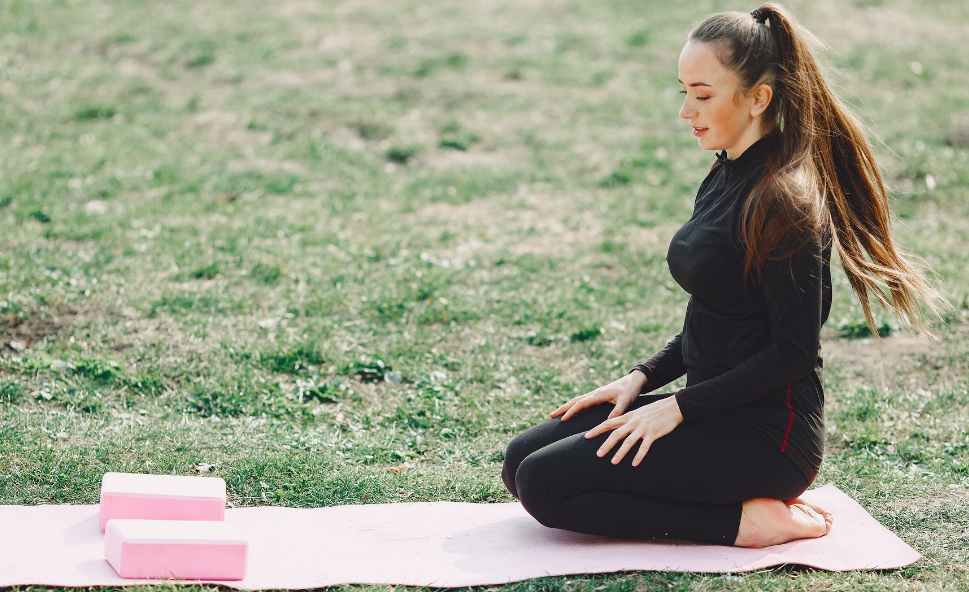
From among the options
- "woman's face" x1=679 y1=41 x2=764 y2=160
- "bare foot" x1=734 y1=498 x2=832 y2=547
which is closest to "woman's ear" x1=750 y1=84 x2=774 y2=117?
"woman's face" x1=679 y1=41 x2=764 y2=160

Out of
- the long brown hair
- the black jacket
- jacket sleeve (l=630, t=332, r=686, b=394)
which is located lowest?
jacket sleeve (l=630, t=332, r=686, b=394)

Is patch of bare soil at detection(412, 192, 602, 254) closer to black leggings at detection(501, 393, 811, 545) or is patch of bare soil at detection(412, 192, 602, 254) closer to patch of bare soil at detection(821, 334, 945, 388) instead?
patch of bare soil at detection(821, 334, 945, 388)

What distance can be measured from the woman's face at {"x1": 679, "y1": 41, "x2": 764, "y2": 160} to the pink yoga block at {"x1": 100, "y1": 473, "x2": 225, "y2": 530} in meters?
2.19

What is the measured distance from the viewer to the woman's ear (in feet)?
11.3

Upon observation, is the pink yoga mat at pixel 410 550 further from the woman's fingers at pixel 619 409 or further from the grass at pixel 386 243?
the woman's fingers at pixel 619 409

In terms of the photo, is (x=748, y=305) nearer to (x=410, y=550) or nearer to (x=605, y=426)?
(x=605, y=426)

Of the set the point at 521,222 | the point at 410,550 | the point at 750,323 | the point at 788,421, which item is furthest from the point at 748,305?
the point at 521,222

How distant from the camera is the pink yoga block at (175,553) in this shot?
129 inches

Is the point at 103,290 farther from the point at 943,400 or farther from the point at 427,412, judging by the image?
the point at 943,400

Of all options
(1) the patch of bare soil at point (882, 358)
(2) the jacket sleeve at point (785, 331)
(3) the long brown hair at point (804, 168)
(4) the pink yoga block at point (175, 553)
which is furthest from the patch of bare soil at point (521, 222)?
(4) the pink yoga block at point (175, 553)

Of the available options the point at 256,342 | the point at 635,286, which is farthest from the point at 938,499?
the point at 256,342

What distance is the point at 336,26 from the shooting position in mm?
12641

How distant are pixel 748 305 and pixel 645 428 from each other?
555 mm

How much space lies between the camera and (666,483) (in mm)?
3525
